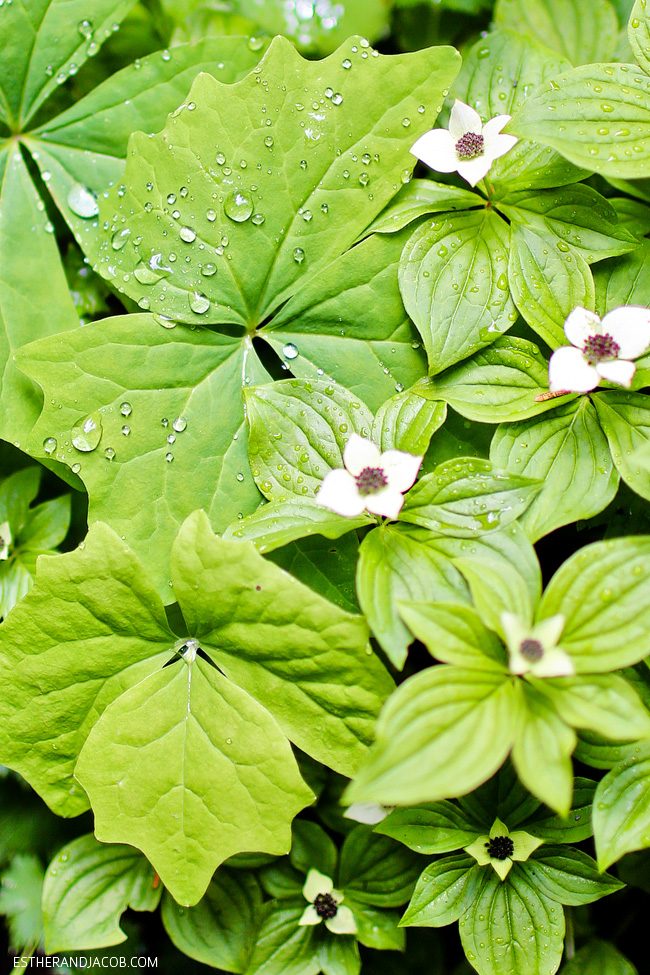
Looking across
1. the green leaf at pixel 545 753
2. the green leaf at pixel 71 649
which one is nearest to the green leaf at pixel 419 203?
the green leaf at pixel 71 649

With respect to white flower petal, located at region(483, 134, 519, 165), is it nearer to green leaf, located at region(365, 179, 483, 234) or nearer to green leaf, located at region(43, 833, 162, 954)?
green leaf, located at region(365, 179, 483, 234)

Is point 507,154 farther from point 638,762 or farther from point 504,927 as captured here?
point 504,927

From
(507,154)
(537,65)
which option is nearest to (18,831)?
(507,154)

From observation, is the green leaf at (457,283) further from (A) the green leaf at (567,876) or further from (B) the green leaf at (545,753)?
(A) the green leaf at (567,876)

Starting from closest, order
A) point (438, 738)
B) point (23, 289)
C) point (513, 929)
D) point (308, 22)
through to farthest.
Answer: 1. point (438, 738)
2. point (513, 929)
3. point (23, 289)
4. point (308, 22)

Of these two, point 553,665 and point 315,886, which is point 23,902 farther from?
point 553,665

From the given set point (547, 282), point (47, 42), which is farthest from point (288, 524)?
point (47, 42)

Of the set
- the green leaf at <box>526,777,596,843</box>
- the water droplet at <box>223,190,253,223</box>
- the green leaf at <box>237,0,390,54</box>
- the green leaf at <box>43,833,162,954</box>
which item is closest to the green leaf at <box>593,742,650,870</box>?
the green leaf at <box>526,777,596,843</box>
